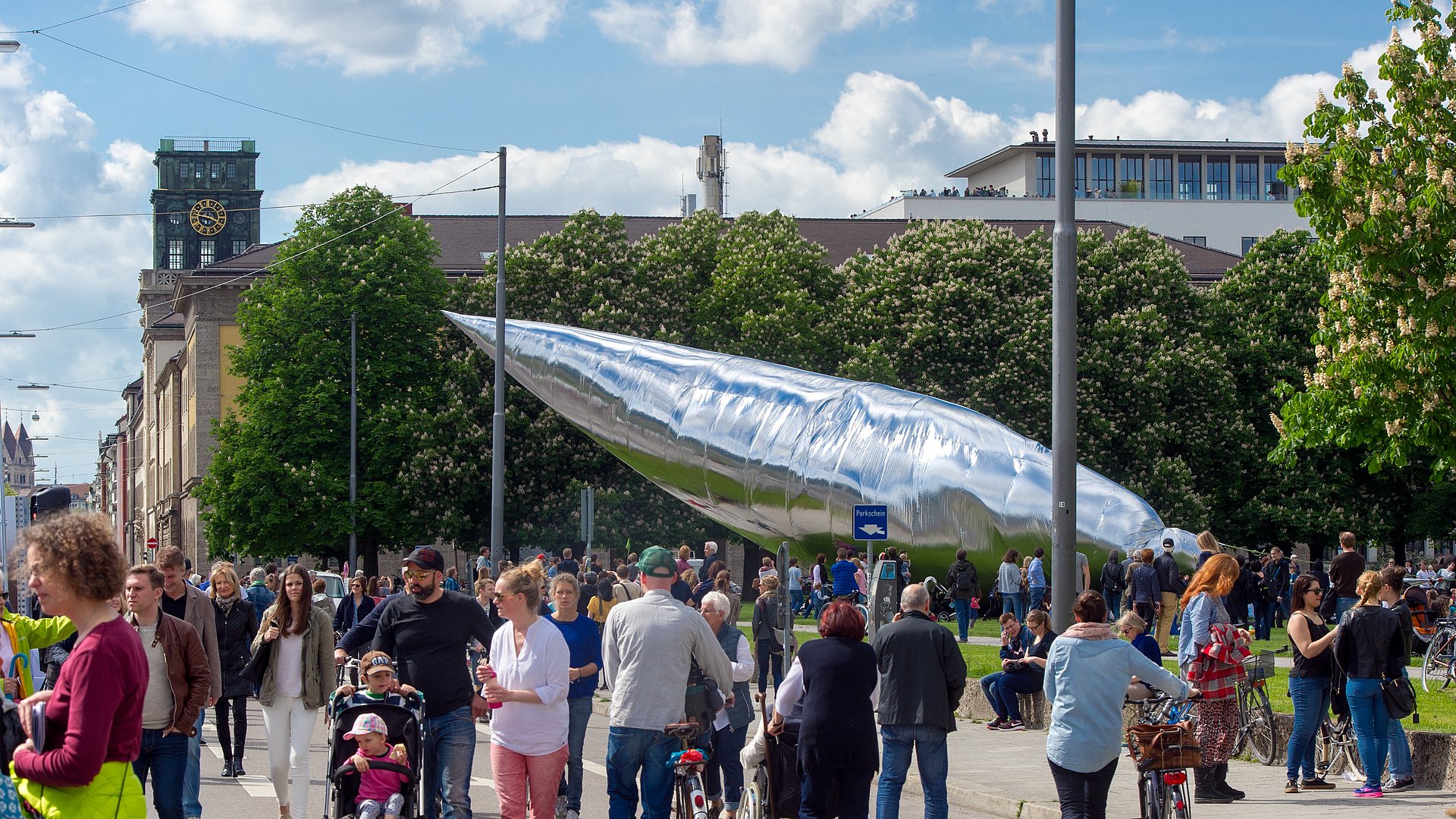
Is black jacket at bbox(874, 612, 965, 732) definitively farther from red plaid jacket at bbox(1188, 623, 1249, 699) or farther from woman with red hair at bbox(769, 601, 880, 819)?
red plaid jacket at bbox(1188, 623, 1249, 699)

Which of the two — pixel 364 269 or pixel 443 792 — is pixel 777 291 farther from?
pixel 443 792

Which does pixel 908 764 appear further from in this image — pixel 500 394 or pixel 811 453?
pixel 500 394

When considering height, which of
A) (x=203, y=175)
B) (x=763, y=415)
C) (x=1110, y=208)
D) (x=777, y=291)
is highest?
(x=203, y=175)

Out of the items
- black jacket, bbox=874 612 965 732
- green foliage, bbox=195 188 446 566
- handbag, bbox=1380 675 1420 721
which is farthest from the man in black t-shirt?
green foliage, bbox=195 188 446 566

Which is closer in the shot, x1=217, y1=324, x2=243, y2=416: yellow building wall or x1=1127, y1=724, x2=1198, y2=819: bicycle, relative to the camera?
x1=1127, y1=724, x2=1198, y2=819: bicycle

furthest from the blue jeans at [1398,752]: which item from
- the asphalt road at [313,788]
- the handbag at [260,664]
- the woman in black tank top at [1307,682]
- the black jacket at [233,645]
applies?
the black jacket at [233,645]

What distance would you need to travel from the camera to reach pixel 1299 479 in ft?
154

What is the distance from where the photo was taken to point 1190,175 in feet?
335

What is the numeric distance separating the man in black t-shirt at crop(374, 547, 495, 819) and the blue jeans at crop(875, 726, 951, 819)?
229 centimetres

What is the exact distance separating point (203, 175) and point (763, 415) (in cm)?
13522

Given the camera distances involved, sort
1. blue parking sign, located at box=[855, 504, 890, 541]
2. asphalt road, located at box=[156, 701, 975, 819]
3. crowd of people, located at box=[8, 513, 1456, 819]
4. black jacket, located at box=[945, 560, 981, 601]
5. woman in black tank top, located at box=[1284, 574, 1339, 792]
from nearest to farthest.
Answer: crowd of people, located at box=[8, 513, 1456, 819], asphalt road, located at box=[156, 701, 975, 819], woman in black tank top, located at box=[1284, 574, 1339, 792], blue parking sign, located at box=[855, 504, 890, 541], black jacket, located at box=[945, 560, 981, 601]

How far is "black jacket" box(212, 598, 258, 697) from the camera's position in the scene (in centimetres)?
1350

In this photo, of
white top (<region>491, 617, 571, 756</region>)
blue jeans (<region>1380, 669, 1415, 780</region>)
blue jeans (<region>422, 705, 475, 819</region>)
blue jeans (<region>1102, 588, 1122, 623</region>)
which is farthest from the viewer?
blue jeans (<region>1102, 588, 1122, 623</region>)

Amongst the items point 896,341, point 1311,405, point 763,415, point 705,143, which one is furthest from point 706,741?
point 705,143
